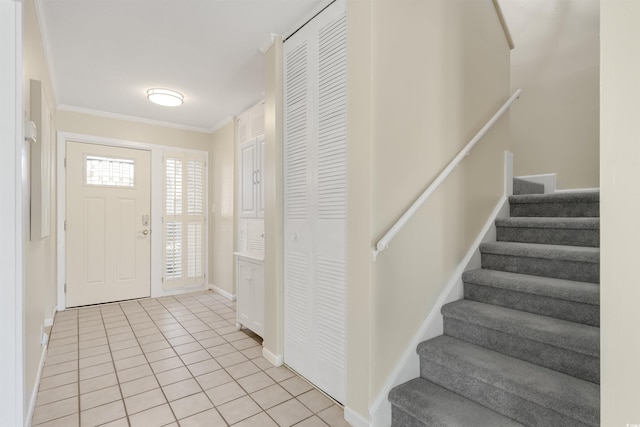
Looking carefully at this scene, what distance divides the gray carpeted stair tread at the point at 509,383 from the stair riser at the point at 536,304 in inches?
13.4

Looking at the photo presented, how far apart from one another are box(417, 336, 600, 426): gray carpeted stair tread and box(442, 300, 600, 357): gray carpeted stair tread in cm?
14

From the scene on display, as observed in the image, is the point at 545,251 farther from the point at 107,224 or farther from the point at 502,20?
the point at 107,224

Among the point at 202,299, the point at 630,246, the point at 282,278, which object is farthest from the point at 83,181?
the point at 630,246

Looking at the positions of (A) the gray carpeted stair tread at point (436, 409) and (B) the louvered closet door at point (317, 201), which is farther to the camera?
(B) the louvered closet door at point (317, 201)

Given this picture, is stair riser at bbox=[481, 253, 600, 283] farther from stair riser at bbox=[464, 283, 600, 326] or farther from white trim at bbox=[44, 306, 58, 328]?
white trim at bbox=[44, 306, 58, 328]

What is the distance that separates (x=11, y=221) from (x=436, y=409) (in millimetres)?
2223

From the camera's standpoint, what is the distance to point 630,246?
797 mm

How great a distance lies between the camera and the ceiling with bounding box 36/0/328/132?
2.11 m

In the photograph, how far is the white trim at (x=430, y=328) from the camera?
1.66 m

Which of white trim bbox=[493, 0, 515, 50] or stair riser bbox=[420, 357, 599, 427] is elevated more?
white trim bbox=[493, 0, 515, 50]

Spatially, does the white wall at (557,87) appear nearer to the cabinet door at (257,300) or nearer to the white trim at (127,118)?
the cabinet door at (257,300)

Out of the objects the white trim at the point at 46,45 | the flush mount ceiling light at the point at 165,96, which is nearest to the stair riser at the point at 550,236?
the flush mount ceiling light at the point at 165,96

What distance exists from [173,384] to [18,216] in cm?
142

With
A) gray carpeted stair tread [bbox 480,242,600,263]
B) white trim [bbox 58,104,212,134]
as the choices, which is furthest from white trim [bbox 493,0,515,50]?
white trim [bbox 58,104,212,134]
